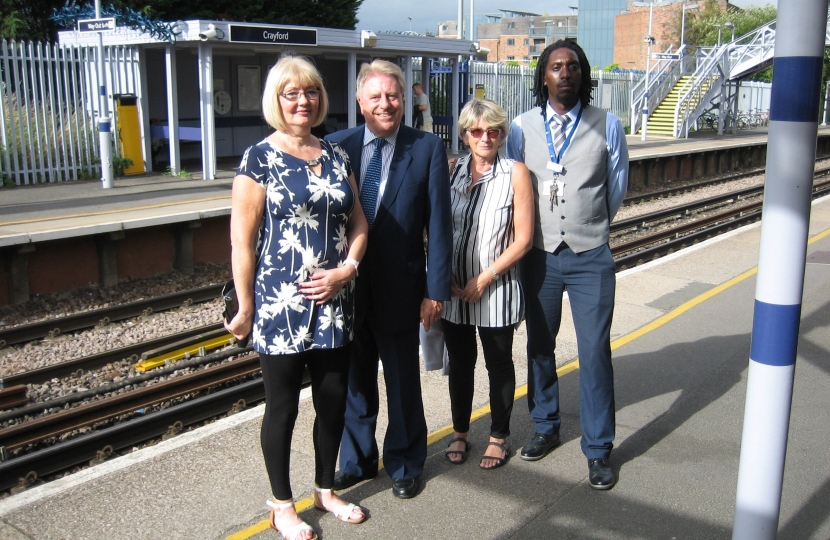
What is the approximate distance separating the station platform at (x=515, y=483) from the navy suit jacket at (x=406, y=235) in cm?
86

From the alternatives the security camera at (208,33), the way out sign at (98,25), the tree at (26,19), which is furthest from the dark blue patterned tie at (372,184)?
the tree at (26,19)

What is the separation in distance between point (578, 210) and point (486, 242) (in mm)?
452

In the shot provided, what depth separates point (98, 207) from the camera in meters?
11.3

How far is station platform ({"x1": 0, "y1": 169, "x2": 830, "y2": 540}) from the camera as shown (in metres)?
3.40

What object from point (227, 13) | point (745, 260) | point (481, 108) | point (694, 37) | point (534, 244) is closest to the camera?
point (481, 108)

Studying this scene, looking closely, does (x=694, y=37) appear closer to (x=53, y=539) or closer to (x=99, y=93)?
(x=99, y=93)

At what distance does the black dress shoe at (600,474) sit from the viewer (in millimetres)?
3740

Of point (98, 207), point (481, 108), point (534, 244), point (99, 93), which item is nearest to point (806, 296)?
point (534, 244)

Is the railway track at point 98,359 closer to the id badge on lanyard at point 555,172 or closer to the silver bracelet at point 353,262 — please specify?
the silver bracelet at point 353,262

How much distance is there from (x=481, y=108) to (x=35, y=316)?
6408 millimetres

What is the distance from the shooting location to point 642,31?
85.2 m

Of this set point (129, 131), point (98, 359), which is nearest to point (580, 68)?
point (98, 359)

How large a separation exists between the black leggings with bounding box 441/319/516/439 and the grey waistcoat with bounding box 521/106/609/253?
526mm

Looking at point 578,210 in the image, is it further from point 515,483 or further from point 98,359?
point 98,359
